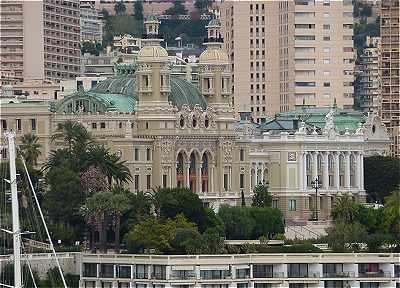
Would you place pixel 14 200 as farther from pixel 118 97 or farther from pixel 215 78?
pixel 215 78

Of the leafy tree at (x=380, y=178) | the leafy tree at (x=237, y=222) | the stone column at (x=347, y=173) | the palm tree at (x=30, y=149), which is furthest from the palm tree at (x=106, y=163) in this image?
the leafy tree at (x=380, y=178)

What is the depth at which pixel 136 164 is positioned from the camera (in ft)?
565

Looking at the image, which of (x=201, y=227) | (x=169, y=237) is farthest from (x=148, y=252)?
(x=201, y=227)

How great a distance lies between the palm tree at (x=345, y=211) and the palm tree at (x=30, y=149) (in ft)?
59.7

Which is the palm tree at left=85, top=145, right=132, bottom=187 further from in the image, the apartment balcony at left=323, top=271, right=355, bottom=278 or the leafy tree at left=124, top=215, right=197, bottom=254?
the apartment balcony at left=323, top=271, right=355, bottom=278

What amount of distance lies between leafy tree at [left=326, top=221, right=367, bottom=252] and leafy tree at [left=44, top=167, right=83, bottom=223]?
46.2ft

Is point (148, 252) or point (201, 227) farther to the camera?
point (201, 227)

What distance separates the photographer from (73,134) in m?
166

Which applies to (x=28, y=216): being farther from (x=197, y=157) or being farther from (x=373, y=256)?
(x=197, y=157)

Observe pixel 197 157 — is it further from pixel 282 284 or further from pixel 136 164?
pixel 282 284

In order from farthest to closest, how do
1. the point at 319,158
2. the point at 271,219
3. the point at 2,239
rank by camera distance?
the point at 319,158 < the point at 271,219 < the point at 2,239

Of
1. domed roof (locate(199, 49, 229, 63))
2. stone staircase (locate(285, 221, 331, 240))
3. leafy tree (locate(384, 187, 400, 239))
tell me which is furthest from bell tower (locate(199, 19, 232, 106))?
leafy tree (locate(384, 187, 400, 239))

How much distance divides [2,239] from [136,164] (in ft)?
115

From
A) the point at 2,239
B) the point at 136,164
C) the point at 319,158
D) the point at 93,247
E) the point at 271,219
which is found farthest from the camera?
the point at 319,158
